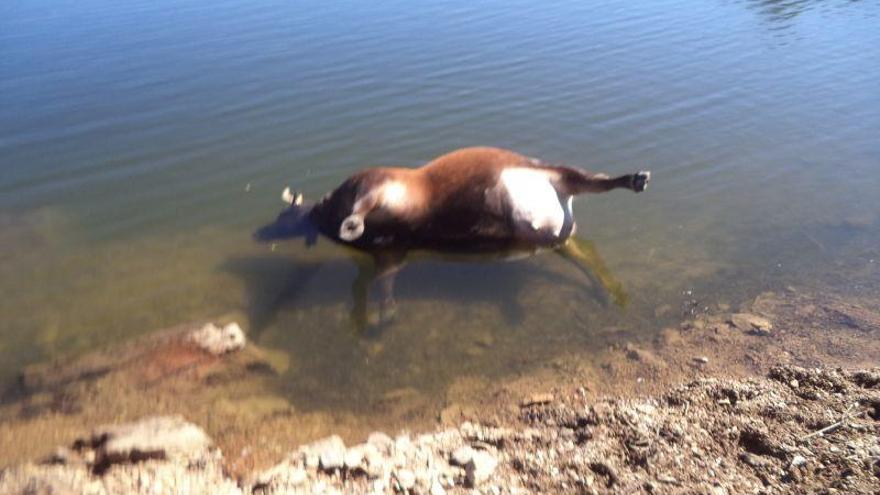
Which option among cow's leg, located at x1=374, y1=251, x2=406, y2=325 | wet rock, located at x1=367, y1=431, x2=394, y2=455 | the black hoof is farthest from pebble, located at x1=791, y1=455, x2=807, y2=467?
cow's leg, located at x1=374, y1=251, x2=406, y2=325

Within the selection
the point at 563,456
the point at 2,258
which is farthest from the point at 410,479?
the point at 2,258

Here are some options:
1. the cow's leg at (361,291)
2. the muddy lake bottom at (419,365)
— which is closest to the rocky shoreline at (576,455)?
the muddy lake bottom at (419,365)

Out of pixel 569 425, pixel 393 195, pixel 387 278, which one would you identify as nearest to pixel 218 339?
pixel 387 278

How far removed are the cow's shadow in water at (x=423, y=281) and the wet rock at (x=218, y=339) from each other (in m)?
0.26

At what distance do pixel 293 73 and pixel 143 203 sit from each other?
408cm

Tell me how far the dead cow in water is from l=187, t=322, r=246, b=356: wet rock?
3.04 ft

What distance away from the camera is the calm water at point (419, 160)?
4875mm

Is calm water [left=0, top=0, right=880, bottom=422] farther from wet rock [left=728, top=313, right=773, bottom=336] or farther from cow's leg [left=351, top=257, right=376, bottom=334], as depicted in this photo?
wet rock [left=728, top=313, right=773, bottom=336]

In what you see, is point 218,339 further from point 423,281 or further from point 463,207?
point 463,207

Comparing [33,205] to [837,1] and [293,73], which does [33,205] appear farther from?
[837,1]

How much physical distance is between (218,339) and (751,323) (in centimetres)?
378

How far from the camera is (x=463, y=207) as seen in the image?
16.7ft

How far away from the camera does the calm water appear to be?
488cm

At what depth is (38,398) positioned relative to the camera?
409cm
